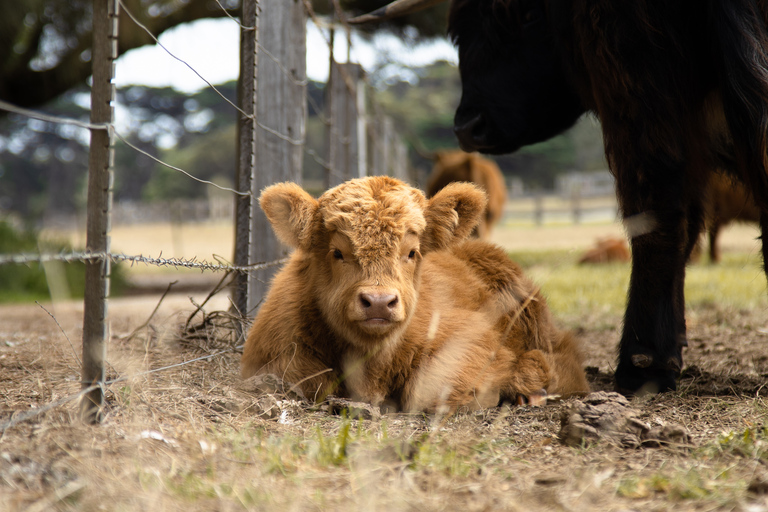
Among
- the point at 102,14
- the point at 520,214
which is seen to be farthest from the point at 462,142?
the point at 520,214

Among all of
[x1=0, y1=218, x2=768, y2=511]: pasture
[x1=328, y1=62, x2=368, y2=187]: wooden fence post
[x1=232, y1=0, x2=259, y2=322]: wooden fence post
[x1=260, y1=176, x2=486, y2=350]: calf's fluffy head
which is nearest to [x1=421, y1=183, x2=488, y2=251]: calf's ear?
[x1=260, y1=176, x2=486, y2=350]: calf's fluffy head

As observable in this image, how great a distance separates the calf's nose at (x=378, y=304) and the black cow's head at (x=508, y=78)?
145 centimetres

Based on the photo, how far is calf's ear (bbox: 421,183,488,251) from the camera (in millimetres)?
2865

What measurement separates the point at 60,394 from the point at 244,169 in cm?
132

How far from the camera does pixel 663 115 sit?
8.30ft

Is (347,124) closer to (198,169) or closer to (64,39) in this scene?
(64,39)

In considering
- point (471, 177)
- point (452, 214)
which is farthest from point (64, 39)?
point (452, 214)

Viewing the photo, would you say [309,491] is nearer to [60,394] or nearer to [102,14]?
[60,394]

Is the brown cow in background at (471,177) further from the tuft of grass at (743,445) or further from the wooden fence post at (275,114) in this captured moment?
the tuft of grass at (743,445)

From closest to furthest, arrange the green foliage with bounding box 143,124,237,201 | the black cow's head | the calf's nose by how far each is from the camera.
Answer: the calf's nose < the black cow's head < the green foliage with bounding box 143,124,237,201

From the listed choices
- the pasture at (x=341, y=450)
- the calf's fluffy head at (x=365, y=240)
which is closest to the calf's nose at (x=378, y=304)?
the calf's fluffy head at (x=365, y=240)

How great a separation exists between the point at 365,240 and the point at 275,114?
1.41m

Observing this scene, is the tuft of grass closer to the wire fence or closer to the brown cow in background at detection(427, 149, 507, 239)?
the wire fence

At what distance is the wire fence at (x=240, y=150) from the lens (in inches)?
72.4
